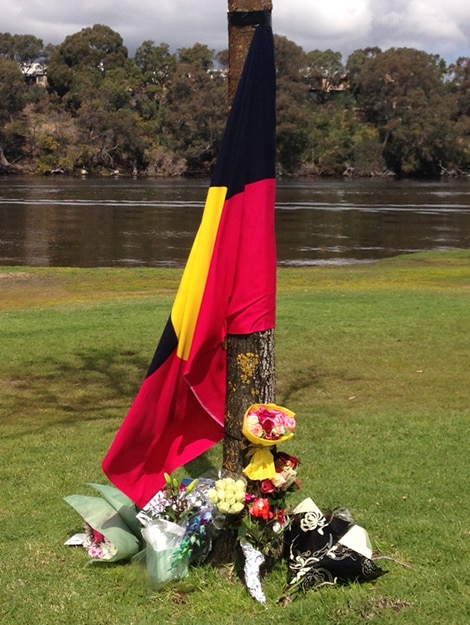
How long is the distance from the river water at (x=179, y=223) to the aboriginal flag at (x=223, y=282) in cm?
2467

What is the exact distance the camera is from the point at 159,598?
15.3 feet

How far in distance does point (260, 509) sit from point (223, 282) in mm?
1262

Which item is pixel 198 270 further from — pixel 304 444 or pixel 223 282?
pixel 304 444

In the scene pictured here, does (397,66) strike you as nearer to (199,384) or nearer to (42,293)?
(42,293)

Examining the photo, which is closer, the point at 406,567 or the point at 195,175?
the point at 406,567

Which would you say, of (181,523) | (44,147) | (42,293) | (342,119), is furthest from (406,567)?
(342,119)

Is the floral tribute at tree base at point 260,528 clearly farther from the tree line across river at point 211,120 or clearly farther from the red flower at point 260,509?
the tree line across river at point 211,120

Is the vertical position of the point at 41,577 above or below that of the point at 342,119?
below

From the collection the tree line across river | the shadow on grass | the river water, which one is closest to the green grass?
the shadow on grass

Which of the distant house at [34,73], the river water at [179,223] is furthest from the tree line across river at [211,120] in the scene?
the river water at [179,223]

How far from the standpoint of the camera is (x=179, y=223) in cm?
4444

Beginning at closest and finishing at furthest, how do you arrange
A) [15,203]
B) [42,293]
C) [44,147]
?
[42,293] < [15,203] < [44,147]

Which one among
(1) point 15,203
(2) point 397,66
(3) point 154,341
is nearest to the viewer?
(3) point 154,341

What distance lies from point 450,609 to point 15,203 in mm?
54287
